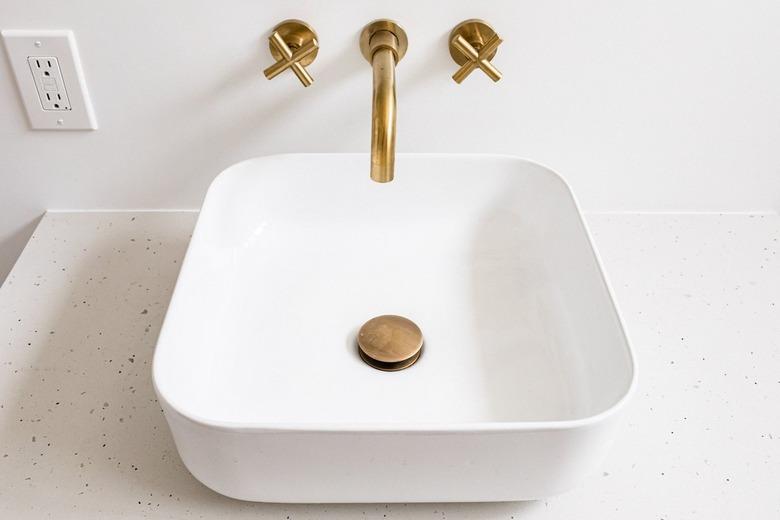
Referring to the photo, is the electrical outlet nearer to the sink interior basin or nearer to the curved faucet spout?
the sink interior basin

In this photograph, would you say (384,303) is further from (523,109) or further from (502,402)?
(523,109)

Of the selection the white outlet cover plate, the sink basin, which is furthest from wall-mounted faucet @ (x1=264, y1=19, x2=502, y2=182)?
the white outlet cover plate

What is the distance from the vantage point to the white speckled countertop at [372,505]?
0.65 m

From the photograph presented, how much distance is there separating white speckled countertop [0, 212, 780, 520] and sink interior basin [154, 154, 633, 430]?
85 millimetres

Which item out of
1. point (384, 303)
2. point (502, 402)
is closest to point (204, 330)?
point (384, 303)

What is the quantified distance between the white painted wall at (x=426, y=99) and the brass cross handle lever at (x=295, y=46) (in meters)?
0.01

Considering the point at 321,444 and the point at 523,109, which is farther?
the point at 523,109

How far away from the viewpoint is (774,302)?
2.85 ft

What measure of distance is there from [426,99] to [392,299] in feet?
0.87

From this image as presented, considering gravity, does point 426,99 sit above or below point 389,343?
above

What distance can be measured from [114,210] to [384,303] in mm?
432

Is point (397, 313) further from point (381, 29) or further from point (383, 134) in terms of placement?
point (381, 29)

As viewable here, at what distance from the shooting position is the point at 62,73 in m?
0.85

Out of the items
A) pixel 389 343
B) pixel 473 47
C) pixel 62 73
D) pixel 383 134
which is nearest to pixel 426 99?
pixel 473 47
